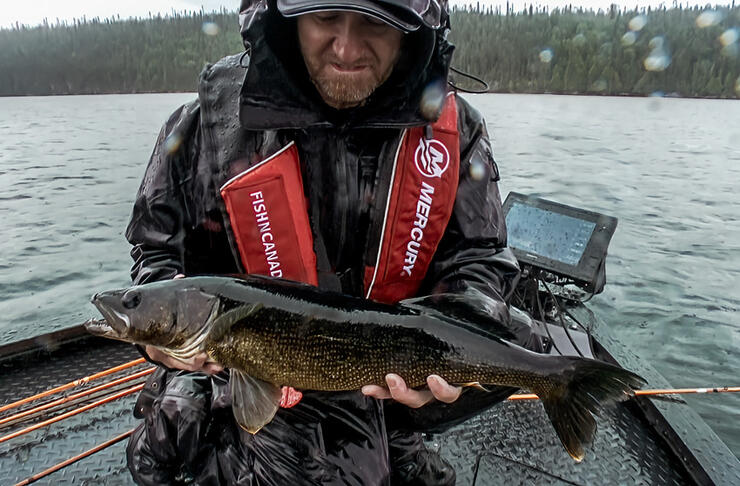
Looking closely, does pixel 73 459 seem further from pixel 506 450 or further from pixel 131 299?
pixel 506 450

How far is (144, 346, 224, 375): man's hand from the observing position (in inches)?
91.0

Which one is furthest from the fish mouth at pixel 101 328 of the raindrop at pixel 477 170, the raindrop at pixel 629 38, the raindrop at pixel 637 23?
the raindrop at pixel 637 23

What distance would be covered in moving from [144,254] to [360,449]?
1494 millimetres

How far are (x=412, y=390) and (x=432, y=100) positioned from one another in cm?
146

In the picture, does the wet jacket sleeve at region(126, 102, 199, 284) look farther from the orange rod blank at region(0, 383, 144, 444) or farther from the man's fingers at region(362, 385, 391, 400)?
the orange rod blank at region(0, 383, 144, 444)

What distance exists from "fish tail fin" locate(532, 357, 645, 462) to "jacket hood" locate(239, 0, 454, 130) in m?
1.40

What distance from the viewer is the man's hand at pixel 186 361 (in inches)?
91.0

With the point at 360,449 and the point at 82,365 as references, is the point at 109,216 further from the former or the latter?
the point at 360,449

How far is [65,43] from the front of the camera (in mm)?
97750

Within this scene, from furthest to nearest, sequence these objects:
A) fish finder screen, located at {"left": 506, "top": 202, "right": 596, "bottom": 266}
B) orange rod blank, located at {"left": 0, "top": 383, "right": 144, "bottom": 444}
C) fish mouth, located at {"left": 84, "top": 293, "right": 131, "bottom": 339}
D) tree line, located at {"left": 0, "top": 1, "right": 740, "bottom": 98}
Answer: tree line, located at {"left": 0, "top": 1, "right": 740, "bottom": 98} < fish finder screen, located at {"left": 506, "top": 202, "right": 596, "bottom": 266} < orange rod blank, located at {"left": 0, "top": 383, "right": 144, "bottom": 444} < fish mouth, located at {"left": 84, "top": 293, "right": 131, "bottom": 339}

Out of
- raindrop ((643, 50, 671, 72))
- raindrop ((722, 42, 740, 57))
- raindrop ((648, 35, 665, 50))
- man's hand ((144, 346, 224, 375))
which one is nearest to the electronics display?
man's hand ((144, 346, 224, 375))

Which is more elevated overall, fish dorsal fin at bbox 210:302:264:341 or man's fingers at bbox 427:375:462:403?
fish dorsal fin at bbox 210:302:264:341

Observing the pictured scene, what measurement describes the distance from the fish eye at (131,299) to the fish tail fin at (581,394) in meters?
1.71

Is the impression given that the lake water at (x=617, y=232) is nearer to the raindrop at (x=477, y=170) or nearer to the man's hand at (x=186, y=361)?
the raindrop at (x=477, y=170)
